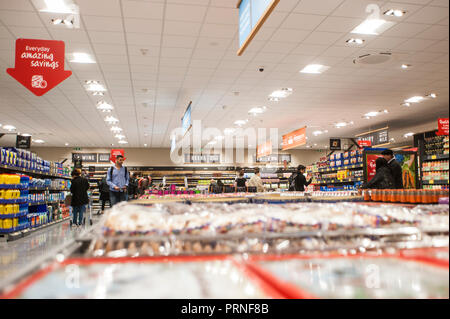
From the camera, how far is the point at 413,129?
589 inches

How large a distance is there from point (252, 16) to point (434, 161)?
845 cm

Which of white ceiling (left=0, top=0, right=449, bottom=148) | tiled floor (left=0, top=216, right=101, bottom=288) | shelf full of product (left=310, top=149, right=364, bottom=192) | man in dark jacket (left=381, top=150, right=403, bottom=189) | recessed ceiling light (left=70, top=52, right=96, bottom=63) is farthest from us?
shelf full of product (left=310, top=149, right=364, bottom=192)

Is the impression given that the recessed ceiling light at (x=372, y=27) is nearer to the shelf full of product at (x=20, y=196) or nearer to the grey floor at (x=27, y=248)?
the grey floor at (x=27, y=248)

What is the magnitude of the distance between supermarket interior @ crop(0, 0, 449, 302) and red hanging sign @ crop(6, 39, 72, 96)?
21mm

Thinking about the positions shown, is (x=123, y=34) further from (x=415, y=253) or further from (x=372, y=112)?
(x=372, y=112)

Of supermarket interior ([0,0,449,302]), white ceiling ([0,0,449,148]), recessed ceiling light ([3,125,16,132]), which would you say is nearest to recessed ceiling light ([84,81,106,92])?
supermarket interior ([0,0,449,302])

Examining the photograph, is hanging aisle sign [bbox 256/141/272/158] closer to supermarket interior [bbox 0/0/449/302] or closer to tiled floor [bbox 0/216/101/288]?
supermarket interior [bbox 0/0/449/302]

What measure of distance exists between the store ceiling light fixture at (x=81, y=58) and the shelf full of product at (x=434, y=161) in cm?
914

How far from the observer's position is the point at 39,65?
4988 millimetres

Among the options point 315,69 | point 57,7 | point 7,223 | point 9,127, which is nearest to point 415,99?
point 315,69

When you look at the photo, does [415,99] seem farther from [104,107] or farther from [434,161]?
[104,107]

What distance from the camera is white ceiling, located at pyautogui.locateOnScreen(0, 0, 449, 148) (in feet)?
17.1

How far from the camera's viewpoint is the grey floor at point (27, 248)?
170 inches
